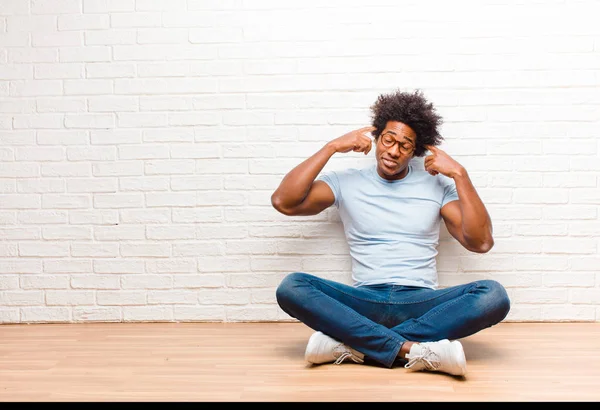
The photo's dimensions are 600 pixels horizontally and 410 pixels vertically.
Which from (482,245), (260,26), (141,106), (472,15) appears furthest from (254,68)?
(482,245)

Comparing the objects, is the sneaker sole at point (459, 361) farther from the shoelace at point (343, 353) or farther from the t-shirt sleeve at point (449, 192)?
the t-shirt sleeve at point (449, 192)

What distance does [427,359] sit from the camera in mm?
2930

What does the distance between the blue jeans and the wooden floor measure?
13 centimetres

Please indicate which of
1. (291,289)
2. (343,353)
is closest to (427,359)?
(343,353)

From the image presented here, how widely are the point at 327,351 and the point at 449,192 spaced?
3.33ft

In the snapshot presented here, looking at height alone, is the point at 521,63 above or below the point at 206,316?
above

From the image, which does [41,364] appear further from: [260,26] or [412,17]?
[412,17]

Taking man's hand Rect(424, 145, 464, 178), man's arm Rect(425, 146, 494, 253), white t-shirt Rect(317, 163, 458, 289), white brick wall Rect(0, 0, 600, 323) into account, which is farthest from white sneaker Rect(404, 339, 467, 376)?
white brick wall Rect(0, 0, 600, 323)

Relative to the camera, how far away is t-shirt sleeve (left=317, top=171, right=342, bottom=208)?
3594 mm

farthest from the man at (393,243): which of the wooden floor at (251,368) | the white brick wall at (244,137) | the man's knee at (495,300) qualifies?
the white brick wall at (244,137)

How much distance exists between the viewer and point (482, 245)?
11.3 feet

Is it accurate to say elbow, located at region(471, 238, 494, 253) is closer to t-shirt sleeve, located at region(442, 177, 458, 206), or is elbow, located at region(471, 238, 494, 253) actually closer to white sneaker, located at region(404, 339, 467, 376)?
t-shirt sleeve, located at region(442, 177, 458, 206)

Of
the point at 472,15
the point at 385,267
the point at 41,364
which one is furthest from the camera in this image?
the point at 472,15

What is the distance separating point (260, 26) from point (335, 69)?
17.4 inches
